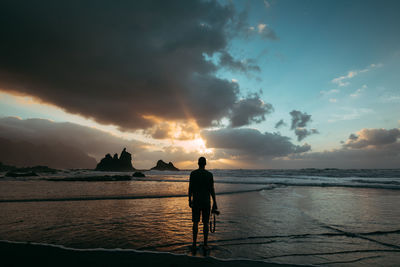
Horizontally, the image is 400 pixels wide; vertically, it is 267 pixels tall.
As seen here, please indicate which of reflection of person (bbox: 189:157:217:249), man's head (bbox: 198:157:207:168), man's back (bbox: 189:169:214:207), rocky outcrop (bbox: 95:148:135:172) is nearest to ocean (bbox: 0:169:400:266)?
reflection of person (bbox: 189:157:217:249)

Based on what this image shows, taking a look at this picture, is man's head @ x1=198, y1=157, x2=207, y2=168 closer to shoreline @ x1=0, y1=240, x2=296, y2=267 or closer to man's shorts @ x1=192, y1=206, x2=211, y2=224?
man's shorts @ x1=192, y1=206, x2=211, y2=224

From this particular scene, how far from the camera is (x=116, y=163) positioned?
449 ft

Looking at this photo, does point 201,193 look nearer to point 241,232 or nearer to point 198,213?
point 198,213

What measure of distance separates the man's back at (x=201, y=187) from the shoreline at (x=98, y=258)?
1.46m

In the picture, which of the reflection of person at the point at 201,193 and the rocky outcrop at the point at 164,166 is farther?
the rocky outcrop at the point at 164,166

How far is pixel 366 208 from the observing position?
1244 cm

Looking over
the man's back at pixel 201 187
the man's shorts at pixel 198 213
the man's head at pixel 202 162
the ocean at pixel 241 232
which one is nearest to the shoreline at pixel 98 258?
the ocean at pixel 241 232

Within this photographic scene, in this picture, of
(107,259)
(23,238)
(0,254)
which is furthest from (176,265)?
(23,238)

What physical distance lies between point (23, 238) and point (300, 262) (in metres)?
8.61

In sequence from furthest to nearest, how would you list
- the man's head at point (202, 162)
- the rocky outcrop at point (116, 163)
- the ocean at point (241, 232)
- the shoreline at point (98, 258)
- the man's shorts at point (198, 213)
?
the rocky outcrop at point (116, 163)
the man's head at point (202, 162)
the man's shorts at point (198, 213)
the ocean at point (241, 232)
the shoreline at point (98, 258)

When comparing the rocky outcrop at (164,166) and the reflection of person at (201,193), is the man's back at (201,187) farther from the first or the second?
the rocky outcrop at (164,166)

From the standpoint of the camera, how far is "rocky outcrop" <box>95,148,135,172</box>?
13225 cm

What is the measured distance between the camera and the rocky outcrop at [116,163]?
132 meters

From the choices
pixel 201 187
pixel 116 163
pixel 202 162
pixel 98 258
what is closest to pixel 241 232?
pixel 201 187
